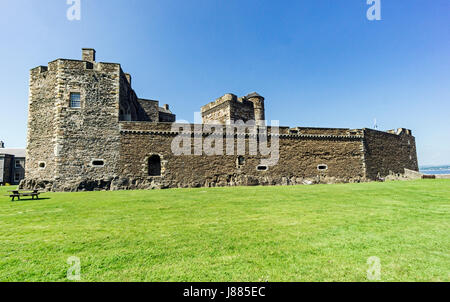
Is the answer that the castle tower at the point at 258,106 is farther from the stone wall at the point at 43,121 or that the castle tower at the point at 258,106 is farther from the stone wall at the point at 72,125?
the stone wall at the point at 43,121

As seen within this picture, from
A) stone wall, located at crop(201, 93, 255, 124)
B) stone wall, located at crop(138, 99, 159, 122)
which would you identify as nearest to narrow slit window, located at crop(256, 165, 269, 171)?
stone wall, located at crop(201, 93, 255, 124)

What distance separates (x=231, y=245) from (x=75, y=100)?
736 inches

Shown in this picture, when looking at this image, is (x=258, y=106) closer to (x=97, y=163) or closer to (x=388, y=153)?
(x=388, y=153)

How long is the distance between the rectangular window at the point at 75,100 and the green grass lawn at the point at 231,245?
13.0m

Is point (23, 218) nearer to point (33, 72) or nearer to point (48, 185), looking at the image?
point (48, 185)

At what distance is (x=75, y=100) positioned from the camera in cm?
1777

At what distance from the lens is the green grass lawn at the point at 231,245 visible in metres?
3.22

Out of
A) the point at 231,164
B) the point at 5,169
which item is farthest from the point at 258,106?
the point at 5,169

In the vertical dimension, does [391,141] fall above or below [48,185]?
above

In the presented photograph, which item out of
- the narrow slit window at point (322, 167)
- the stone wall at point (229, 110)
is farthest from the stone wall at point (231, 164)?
the stone wall at point (229, 110)
